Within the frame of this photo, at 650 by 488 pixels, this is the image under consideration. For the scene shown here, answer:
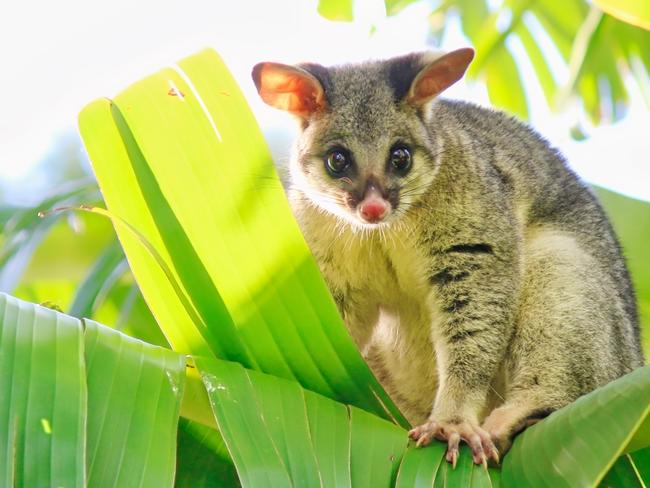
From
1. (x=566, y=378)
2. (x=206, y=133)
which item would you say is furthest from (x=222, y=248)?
(x=566, y=378)

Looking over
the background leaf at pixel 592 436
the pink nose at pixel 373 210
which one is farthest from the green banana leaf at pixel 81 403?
the pink nose at pixel 373 210

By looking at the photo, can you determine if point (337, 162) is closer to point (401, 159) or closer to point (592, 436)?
point (401, 159)

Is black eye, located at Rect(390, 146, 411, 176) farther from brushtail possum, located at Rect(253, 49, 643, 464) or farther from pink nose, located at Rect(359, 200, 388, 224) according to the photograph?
pink nose, located at Rect(359, 200, 388, 224)

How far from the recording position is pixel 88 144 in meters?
2.59

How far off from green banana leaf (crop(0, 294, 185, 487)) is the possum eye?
1.41 meters

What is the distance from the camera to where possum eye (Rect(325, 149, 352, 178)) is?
3610 mm

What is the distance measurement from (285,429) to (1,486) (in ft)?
2.33

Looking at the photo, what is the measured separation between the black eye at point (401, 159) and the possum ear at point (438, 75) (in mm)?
229

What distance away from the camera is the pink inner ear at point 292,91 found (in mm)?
3568

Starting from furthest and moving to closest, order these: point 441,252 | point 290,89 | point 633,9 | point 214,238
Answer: point 290,89
point 441,252
point 633,9
point 214,238

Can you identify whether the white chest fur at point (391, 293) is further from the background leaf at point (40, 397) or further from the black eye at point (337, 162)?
the background leaf at point (40, 397)

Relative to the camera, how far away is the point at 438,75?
365 cm

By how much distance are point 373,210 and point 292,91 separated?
2.20ft

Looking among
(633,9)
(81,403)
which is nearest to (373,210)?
(633,9)
